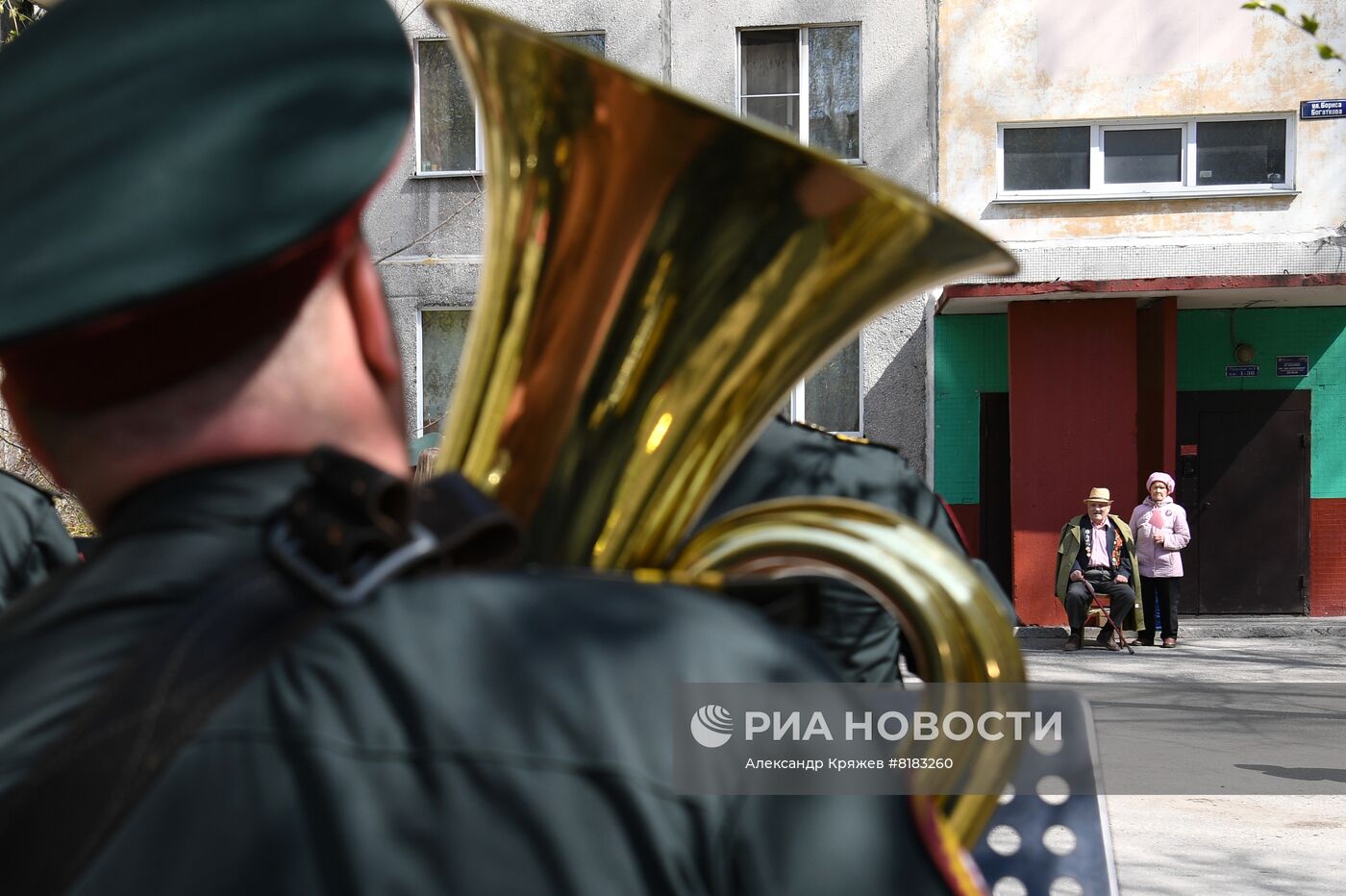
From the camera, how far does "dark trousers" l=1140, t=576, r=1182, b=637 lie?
11.1 meters

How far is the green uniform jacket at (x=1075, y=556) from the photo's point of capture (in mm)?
10891

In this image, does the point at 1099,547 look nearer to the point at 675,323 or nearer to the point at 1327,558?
the point at 1327,558

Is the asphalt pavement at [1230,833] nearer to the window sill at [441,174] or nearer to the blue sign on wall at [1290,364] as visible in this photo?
the blue sign on wall at [1290,364]

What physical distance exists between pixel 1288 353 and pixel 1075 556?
3.45m

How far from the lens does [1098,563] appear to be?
10883mm

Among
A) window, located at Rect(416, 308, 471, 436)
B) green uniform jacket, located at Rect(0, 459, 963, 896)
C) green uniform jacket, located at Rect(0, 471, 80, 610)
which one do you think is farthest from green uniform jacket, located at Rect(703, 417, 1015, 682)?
window, located at Rect(416, 308, 471, 436)

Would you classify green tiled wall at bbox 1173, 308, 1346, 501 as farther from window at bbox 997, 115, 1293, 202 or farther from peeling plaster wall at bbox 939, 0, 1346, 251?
window at bbox 997, 115, 1293, 202

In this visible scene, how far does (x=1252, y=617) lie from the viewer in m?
12.6

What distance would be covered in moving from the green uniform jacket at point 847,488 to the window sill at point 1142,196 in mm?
9459

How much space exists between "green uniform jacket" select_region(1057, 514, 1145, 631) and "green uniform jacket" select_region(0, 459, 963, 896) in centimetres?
1062

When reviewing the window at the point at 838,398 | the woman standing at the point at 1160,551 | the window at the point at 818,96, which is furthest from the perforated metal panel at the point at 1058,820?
the window at the point at 838,398

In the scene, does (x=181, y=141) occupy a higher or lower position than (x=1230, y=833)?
higher

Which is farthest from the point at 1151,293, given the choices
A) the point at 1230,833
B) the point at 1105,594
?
the point at 1230,833

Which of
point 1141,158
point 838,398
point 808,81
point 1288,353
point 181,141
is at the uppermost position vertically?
point 808,81
